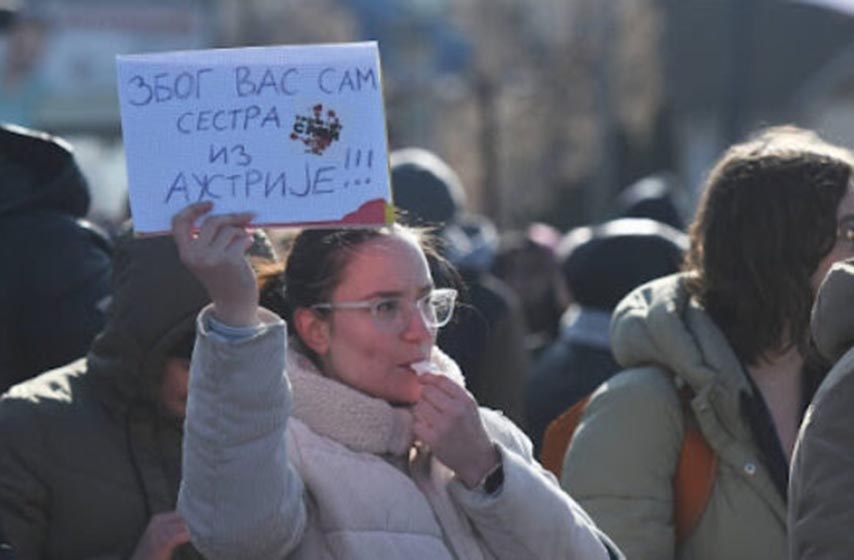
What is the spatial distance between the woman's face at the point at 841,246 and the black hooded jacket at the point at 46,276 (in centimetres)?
175

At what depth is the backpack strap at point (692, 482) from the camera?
4.43m

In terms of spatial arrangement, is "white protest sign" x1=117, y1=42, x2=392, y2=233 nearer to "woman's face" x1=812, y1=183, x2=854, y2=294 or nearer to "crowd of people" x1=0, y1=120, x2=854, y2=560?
"crowd of people" x1=0, y1=120, x2=854, y2=560

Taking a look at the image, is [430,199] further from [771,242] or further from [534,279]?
[534,279]

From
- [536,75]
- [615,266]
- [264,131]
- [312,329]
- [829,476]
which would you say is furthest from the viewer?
[536,75]

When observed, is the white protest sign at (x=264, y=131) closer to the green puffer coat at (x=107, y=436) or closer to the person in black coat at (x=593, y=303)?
the green puffer coat at (x=107, y=436)

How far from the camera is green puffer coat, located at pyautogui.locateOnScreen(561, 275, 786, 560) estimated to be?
4.40 metres

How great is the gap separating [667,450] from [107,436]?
43.9 inches

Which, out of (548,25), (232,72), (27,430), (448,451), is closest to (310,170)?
(232,72)

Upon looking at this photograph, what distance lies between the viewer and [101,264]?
5.55 metres

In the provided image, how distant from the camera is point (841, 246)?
4613 mm

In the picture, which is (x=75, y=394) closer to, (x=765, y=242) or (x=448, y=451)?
(x=448, y=451)

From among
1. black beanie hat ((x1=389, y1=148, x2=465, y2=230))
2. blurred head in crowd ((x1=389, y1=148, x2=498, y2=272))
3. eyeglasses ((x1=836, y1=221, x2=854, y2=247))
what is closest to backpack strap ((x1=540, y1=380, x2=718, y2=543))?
eyeglasses ((x1=836, y1=221, x2=854, y2=247))

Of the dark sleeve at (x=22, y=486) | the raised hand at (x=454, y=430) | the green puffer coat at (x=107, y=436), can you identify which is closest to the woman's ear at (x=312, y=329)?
the raised hand at (x=454, y=430)

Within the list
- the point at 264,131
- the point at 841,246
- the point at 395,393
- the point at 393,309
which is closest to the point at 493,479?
the point at 395,393
